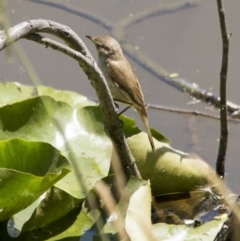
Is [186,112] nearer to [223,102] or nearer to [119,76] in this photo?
[119,76]

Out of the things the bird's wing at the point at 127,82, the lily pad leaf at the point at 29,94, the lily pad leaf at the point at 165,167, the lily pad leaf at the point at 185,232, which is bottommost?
the lily pad leaf at the point at 185,232

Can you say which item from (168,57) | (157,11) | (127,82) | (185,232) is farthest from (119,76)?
(157,11)

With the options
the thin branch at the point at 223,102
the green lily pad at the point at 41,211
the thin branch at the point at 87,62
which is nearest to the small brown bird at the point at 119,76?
the thin branch at the point at 223,102

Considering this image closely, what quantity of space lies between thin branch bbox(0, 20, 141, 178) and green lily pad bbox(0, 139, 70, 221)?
0.31 meters

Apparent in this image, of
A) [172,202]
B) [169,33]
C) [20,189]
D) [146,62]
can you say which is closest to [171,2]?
[169,33]

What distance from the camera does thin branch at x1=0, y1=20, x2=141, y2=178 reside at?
1930 mm

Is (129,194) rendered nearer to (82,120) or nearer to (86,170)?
(86,170)

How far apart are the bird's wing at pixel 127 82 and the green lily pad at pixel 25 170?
3.03 feet

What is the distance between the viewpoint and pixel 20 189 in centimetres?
238

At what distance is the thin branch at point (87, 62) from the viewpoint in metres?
1.93

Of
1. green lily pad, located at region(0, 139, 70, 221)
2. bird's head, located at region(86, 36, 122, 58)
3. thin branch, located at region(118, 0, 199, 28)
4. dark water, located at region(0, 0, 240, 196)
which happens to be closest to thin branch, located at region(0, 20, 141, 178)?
green lily pad, located at region(0, 139, 70, 221)

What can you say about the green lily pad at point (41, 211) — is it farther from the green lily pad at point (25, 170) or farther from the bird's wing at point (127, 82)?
the bird's wing at point (127, 82)

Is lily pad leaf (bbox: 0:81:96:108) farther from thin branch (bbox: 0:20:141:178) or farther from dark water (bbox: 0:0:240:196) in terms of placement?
dark water (bbox: 0:0:240:196)

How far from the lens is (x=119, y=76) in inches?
143
